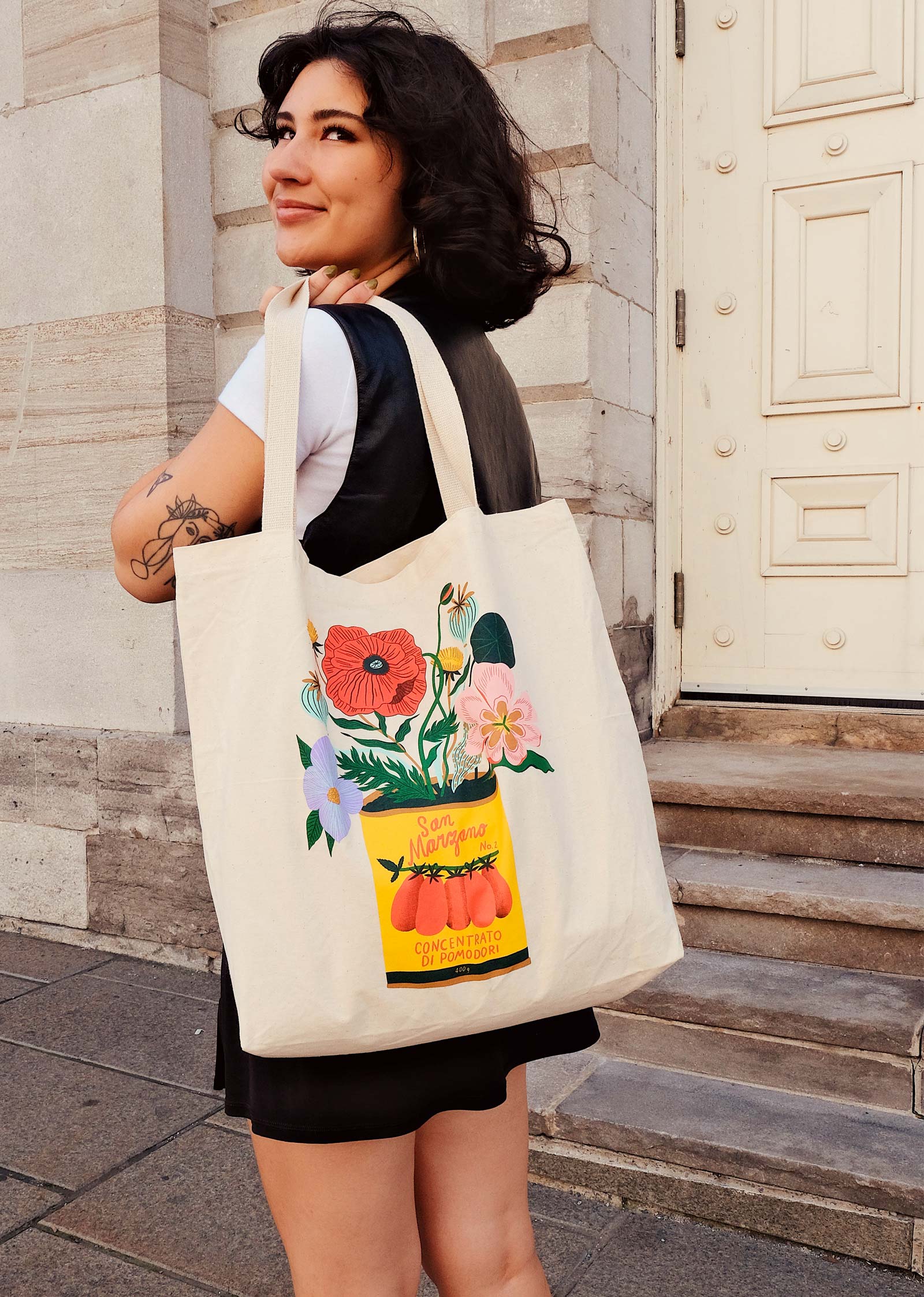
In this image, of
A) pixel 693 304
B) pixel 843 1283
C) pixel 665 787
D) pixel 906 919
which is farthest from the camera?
pixel 693 304

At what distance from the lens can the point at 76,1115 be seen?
2797mm

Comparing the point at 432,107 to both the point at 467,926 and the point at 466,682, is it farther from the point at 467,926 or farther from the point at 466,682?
the point at 467,926

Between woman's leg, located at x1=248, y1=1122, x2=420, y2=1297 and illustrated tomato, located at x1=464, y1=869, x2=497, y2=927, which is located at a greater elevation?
A: illustrated tomato, located at x1=464, y1=869, x2=497, y2=927

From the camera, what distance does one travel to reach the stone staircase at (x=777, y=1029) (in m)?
2.28

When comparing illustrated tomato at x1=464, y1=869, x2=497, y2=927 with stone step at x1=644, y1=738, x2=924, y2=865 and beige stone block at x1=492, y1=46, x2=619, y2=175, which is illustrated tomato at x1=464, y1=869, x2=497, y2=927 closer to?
stone step at x1=644, y1=738, x2=924, y2=865

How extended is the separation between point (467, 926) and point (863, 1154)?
163cm

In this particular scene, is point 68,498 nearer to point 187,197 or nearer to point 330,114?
point 187,197

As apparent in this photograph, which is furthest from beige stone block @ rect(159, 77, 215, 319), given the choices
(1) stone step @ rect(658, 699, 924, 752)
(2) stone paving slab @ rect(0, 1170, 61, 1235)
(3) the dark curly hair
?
(2) stone paving slab @ rect(0, 1170, 61, 1235)

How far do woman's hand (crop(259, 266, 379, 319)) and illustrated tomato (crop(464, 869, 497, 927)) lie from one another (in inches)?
25.3

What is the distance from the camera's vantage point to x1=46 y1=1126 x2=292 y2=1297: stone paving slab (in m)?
2.17

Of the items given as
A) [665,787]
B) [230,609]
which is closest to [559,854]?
[230,609]

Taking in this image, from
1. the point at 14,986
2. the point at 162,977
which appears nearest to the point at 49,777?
the point at 14,986

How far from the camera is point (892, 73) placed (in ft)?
11.8

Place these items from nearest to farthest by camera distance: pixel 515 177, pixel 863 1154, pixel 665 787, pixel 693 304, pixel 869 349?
pixel 515 177
pixel 863 1154
pixel 665 787
pixel 869 349
pixel 693 304
